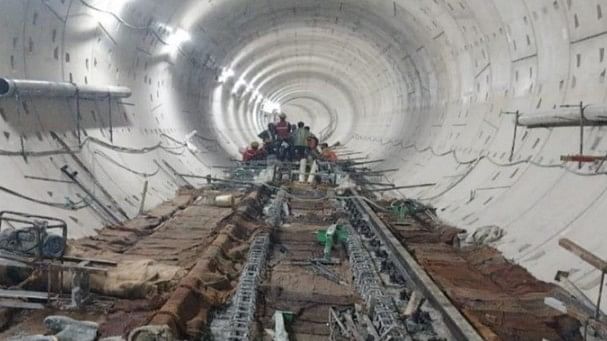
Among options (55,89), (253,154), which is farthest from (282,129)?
(55,89)

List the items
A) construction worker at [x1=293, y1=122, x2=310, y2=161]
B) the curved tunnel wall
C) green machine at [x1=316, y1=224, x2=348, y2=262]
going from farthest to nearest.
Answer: construction worker at [x1=293, y1=122, x2=310, y2=161], green machine at [x1=316, y1=224, x2=348, y2=262], the curved tunnel wall

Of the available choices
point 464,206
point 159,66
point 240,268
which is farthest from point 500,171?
point 159,66

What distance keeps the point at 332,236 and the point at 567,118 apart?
2.88 meters

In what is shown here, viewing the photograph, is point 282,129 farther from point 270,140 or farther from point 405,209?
point 405,209

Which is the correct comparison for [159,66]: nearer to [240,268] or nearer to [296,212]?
[296,212]

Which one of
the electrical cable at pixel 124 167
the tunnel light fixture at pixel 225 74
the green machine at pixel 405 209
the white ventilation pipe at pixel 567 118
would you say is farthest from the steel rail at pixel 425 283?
the tunnel light fixture at pixel 225 74

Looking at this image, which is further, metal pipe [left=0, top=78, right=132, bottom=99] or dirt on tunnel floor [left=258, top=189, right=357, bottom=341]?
metal pipe [left=0, top=78, right=132, bottom=99]

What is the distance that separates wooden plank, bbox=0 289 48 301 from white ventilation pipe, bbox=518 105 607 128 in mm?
5102

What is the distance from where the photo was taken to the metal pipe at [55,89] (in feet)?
20.1

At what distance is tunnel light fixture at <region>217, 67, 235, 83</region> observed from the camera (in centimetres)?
1838

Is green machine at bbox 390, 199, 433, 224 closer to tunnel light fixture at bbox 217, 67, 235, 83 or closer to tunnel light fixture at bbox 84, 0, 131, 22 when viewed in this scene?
tunnel light fixture at bbox 84, 0, 131, 22

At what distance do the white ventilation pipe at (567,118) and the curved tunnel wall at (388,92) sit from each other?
0.47 feet

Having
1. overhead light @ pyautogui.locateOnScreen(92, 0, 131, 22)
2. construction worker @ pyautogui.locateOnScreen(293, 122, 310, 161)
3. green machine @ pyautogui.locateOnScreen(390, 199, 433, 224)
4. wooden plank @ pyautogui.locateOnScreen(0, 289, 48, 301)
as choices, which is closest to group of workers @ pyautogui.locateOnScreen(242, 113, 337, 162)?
construction worker @ pyautogui.locateOnScreen(293, 122, 310, 161)

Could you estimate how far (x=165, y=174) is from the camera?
11562 millimetres
